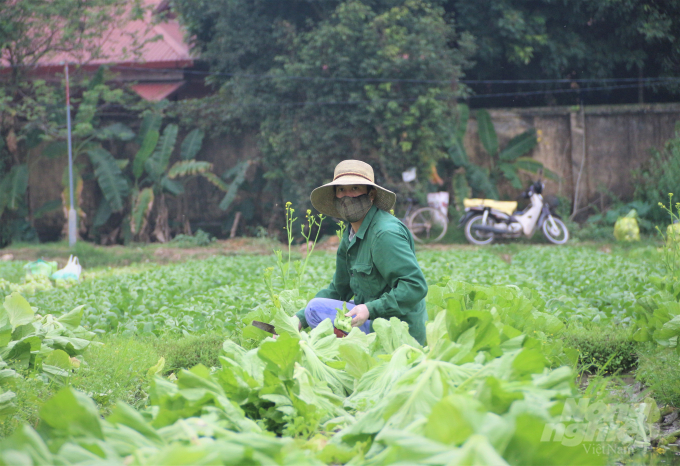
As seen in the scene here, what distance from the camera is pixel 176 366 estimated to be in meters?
4.32

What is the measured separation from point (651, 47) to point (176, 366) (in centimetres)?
1609

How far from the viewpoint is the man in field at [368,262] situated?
10.8ft

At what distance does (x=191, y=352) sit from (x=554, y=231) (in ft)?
37.5

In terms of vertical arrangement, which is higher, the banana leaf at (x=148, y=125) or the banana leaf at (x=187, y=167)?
the banana leaf at (x=148, y=125)

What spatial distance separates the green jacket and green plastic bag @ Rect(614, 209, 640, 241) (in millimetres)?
11411

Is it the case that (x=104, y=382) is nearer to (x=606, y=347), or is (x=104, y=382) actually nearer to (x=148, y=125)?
(x=606, y=347)

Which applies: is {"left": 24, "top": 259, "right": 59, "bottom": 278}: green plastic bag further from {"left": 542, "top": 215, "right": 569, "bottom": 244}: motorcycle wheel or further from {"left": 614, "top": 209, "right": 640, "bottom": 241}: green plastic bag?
{"left": 614, "top": 209, "right": 640, "bottom": 241}: green plastic bag

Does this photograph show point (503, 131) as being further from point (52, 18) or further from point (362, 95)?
point (52, 18)

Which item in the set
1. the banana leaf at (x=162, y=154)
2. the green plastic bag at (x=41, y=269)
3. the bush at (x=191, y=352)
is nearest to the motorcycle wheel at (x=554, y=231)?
the banana leaf at (x=162, y=154)

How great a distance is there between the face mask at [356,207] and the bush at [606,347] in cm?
182

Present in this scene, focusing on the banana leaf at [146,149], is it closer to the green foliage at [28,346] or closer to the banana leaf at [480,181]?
the banana leaf at [480,181]

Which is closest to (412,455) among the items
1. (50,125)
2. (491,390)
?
(491,390)

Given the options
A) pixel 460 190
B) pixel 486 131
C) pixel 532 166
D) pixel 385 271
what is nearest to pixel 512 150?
pixel 532 166

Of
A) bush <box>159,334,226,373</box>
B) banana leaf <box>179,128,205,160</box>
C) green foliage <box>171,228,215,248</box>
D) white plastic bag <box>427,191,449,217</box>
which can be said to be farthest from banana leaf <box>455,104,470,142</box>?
bush <box>159,334,226,373</box>
